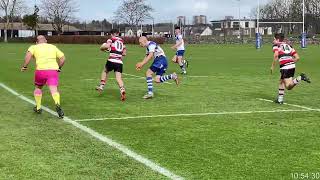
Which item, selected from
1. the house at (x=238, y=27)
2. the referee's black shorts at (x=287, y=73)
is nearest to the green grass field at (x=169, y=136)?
the referee's black shorts at (x=287, y=73)

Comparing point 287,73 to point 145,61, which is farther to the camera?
point 145,61

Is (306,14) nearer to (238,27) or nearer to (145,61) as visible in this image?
(238,27)

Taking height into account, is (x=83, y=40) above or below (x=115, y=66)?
above

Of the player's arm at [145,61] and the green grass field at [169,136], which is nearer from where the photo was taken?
the green grass field at [169,136]

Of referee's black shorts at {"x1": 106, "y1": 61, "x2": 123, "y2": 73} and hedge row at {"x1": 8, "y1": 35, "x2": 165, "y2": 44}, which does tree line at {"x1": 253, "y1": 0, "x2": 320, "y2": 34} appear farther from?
referee's black shorts at {"x1": 106, "y1": 61, "x2": 123, "y2": 73}

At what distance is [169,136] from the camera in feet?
29.0

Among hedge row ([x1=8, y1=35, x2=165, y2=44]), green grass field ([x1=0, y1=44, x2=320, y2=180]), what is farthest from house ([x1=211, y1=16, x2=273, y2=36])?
green grass field ([x1=0, y1=44, x2=320, y2=180])

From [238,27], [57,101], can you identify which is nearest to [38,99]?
[57,101]

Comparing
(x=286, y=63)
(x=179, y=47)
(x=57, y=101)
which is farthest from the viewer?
(x=179, y=47)

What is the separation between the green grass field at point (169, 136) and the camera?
668 cm

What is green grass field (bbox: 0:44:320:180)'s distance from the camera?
21.9 feet

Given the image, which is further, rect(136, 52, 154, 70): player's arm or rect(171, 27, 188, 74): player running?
rect(171, 27, 188, 74): player running

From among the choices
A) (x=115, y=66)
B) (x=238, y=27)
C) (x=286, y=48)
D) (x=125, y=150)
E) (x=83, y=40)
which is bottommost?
(x=125, y=150)

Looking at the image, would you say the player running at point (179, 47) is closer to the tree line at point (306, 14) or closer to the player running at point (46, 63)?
the player running at point (46, 63)
